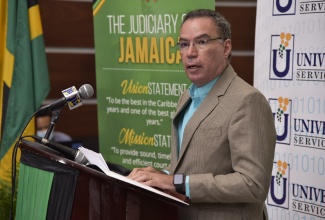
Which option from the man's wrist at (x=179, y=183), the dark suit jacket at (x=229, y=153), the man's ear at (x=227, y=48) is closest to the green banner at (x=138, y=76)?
the man's ear at (x=227, y=48)

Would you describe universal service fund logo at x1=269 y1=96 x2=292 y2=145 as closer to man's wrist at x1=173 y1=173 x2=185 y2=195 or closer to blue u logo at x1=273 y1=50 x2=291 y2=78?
blue u logo at x1=273 y1=50 x2=291 y2=78

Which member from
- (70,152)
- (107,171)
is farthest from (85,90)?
(107,171)

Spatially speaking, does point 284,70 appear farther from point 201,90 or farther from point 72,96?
point 72,96

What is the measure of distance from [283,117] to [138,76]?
105 cm

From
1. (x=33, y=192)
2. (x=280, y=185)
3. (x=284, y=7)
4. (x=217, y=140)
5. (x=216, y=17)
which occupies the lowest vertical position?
(x=280, y=185)

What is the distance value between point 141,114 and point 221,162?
187 cm

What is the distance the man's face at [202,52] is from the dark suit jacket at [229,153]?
5 cm

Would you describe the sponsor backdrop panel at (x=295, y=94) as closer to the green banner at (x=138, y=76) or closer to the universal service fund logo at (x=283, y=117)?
the universal service fund logo at (x=283, y=117)

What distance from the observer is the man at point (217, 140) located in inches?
→ 67.9

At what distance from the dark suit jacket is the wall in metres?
3.03

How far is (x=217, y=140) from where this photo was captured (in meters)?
1.78

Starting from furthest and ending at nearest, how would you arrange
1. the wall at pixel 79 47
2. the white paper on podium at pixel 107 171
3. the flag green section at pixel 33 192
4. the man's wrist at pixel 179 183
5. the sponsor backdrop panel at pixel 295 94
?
the wall at pixel 79 47, the sponsor backdrop panel at pixel 295 94, the man's wrist at pixel 179 183, the flag green section at pixel 33 192, the white paper on podium at pixel 107 171

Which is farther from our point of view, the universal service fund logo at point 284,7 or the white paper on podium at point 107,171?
the universal service fund logo at point 284,7

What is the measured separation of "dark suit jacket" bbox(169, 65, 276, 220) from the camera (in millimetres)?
1722
